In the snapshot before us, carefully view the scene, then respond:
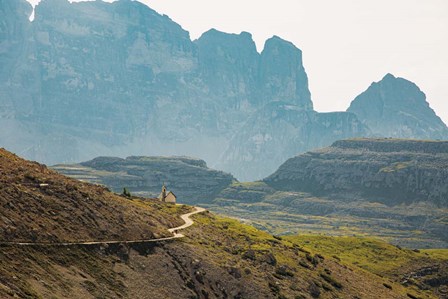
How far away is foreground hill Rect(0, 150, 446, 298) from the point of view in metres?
91.4

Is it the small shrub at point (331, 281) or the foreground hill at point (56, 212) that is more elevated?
the foreground hill at point (56, 212)

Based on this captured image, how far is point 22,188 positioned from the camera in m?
111

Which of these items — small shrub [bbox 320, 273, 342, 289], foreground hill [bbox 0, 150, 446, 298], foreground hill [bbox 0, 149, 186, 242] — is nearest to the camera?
foreground hill [bbox 0, 150, 446, 298]

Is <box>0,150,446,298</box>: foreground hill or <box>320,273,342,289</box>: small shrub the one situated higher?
<box>0,150,446,298</box>: foreground hill

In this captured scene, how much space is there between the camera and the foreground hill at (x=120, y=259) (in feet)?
300

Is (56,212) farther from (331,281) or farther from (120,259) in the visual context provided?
(331,281)

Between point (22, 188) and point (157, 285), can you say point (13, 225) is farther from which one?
point (157, 285)

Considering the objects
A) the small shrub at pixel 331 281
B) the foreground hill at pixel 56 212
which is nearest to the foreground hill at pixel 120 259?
the foreground hill at pixel 56 212

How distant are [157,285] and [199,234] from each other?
39.3 m

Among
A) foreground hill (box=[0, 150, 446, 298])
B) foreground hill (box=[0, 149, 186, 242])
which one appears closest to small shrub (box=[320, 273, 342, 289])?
A: foreground hill (box=[0, 150, 446, 298])

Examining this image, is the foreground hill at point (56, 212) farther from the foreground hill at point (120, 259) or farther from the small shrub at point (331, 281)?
the small shrub at point (331, 281)

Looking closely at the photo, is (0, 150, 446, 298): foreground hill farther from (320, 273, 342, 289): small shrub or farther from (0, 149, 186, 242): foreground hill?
(320, 273, 342, 289): small shrub

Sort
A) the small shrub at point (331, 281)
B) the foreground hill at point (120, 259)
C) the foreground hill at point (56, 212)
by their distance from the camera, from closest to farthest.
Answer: the foreground hill at point (120, 259) < the foreground hill at point (56, 212) < the small shrub at point (331, 281)

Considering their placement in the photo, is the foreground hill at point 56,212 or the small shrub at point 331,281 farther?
the small shrub at point 331,281
